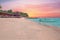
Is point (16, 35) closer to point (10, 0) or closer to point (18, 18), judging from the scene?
point (18, 18)

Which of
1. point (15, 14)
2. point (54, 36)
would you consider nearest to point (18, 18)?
point (15, 14)

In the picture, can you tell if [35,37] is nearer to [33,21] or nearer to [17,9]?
[33,21]

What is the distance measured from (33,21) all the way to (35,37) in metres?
0.24

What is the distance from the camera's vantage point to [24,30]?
217 cm

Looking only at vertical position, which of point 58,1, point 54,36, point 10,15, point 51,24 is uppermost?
point 58,1

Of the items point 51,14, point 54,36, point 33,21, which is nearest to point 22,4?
point 33,21

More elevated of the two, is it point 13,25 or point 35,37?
point 13,25

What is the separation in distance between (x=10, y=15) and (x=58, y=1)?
0.72m

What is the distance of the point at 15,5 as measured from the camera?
7.27ft

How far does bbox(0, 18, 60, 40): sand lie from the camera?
2123mm

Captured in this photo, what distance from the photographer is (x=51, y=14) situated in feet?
7.39

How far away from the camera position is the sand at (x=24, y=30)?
6.97 feet

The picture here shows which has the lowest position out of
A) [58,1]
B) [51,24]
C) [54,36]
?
[54,36]

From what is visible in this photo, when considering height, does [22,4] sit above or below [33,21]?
above
